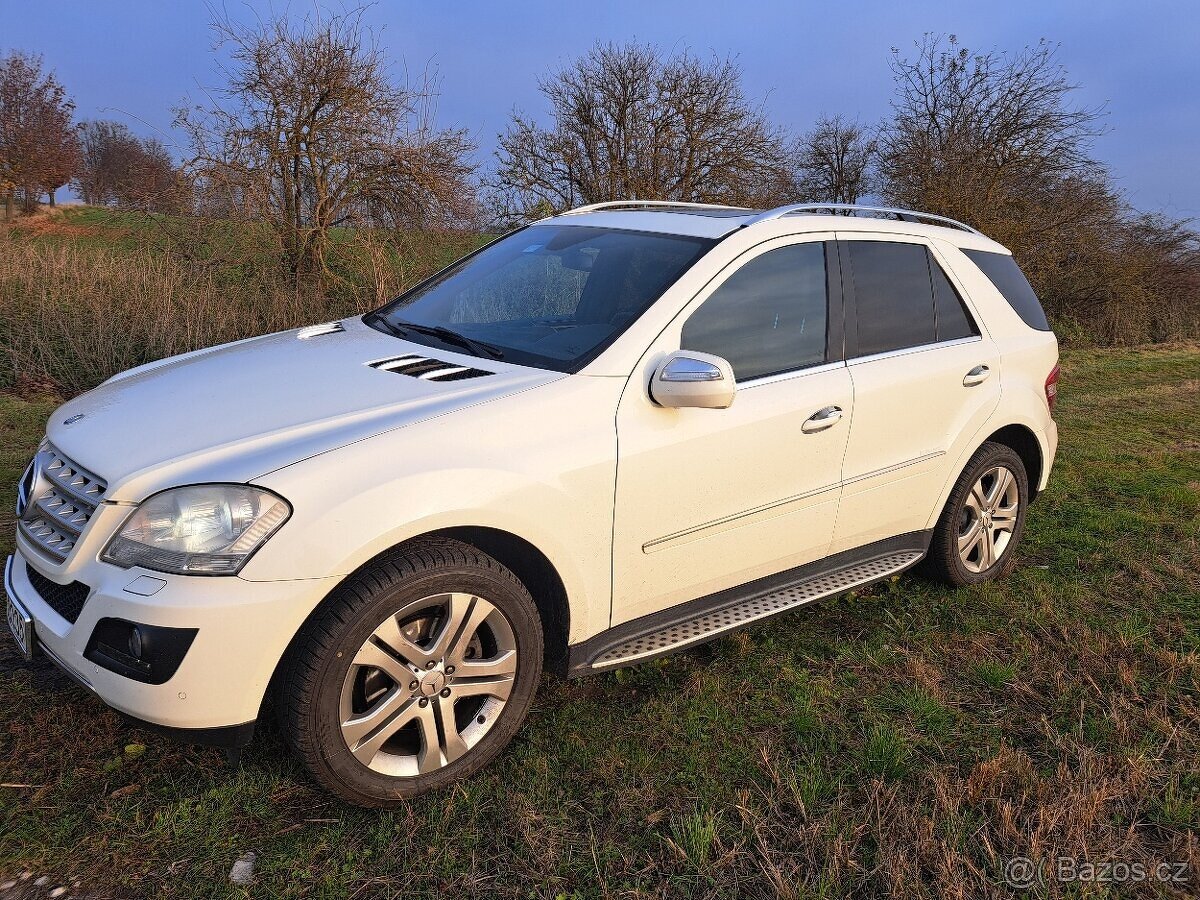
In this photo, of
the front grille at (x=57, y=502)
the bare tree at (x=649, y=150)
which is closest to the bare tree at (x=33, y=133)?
the bare tree at (x=649, y=150)

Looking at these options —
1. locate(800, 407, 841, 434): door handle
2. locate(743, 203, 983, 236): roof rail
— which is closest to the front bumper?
locate(800, 407, 841, 434): door handle

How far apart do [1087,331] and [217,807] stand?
19.2 m

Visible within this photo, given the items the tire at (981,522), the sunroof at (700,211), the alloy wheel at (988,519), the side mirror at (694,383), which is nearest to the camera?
the side mirror at (694,383)

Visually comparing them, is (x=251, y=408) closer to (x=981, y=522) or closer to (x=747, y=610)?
(x=747, y=610)

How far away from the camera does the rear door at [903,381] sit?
3695mm

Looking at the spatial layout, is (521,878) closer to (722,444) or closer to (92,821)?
(92,821)

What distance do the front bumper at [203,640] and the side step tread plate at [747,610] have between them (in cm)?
111

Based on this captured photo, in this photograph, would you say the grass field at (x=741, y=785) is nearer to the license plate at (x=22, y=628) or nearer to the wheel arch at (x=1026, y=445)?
the license plate at (x=22, y=628)

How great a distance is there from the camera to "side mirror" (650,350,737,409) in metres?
2.88

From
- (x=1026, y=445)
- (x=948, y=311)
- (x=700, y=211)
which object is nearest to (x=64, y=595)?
(x=700, y=211)

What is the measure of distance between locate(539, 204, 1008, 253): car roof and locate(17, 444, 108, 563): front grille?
2262 mm

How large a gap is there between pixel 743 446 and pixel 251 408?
5.45ft

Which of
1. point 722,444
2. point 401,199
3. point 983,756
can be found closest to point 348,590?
point 722,444

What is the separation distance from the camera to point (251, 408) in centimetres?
277
